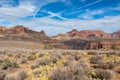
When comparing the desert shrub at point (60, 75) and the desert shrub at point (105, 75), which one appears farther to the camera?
the desert shrub at point (105, 75)

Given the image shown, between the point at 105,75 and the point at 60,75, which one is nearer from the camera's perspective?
the point at 60,75

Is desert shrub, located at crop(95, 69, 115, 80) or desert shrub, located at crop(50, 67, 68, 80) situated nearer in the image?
desert shrub, located at crop(50, 67, 68, 80)

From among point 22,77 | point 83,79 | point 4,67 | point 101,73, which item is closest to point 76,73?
point 83,79

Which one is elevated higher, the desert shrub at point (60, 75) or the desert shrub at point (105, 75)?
the desert shrub at point (60, 75)

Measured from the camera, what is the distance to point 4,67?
17.2 meters

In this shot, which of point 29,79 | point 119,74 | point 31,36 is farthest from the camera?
point 31,36

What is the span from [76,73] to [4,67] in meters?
7.34

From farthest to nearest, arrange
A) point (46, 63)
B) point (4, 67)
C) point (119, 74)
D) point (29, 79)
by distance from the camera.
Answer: point (46, 63) < point (4, 67) < point (119, 74) < point (29, 79)

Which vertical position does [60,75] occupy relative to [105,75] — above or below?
→ above

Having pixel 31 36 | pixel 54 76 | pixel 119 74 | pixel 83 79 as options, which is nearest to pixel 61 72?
pixel 54 76

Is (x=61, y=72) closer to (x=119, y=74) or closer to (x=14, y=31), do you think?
(x=119, y=74)

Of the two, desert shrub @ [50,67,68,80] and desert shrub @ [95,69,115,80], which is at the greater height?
desert shrub @ [50,67,68,80]

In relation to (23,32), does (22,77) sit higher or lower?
lower

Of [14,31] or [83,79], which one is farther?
[14,31]
